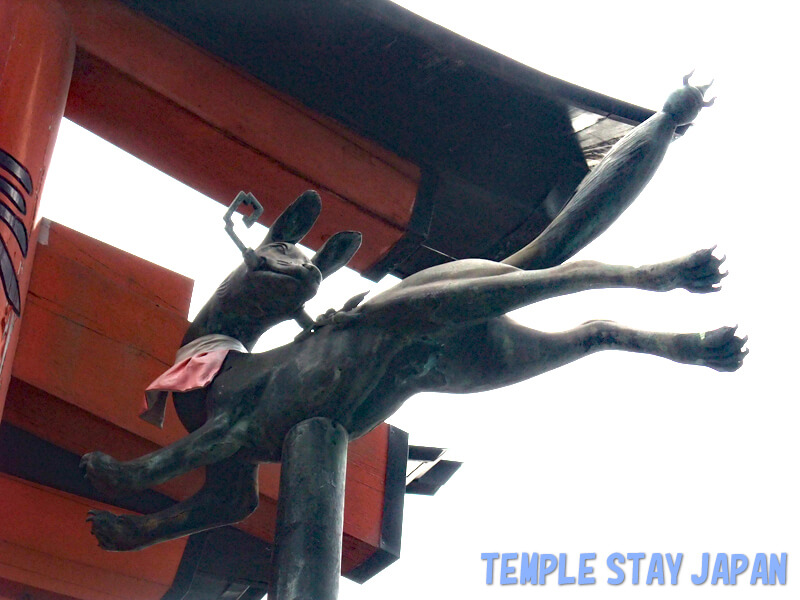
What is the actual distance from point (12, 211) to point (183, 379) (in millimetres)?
955

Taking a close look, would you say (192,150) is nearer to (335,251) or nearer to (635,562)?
(335,251)

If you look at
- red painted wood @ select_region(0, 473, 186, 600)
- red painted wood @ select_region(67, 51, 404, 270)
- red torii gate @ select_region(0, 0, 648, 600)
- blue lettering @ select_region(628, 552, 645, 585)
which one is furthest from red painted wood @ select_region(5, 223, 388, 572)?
blue lettering @ select_region(628, 552, 645, 585)

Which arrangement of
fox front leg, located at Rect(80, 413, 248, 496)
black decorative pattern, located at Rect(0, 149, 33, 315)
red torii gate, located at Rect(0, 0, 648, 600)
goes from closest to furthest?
1. fox front leg, located at Rect(80, 413, 248, 496)
2. black decorative pattern, located at Rect(0, 149, 33, 315)
3. red torii gate, located at Rect(0, 0, 648, 600)

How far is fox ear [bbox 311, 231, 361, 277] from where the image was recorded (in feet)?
14.8

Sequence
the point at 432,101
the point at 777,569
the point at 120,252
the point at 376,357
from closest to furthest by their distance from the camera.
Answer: the point at 376,357, the point at 432,101, the point at 120,252, the point at 777,569

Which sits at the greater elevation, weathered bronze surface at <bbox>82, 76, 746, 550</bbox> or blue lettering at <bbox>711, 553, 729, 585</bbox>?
blue lettering at <bbox>711, 553, 729, 585</bbox>

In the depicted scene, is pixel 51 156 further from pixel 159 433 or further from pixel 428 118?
pixel 428 118

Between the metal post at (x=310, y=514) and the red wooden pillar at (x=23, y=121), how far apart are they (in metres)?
1.25

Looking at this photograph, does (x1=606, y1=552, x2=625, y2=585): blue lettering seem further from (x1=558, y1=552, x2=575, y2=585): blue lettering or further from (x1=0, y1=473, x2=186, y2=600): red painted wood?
(x1=0, y1=473, x2=186, y2=600): red painted wood

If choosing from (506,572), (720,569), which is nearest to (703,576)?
(720,569)

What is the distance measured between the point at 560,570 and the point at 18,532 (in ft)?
31.3

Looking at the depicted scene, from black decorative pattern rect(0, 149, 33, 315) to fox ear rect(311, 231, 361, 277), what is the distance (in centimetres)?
111

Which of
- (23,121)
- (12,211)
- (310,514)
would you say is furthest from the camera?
(23,121)

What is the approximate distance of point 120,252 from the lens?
5.59 m
